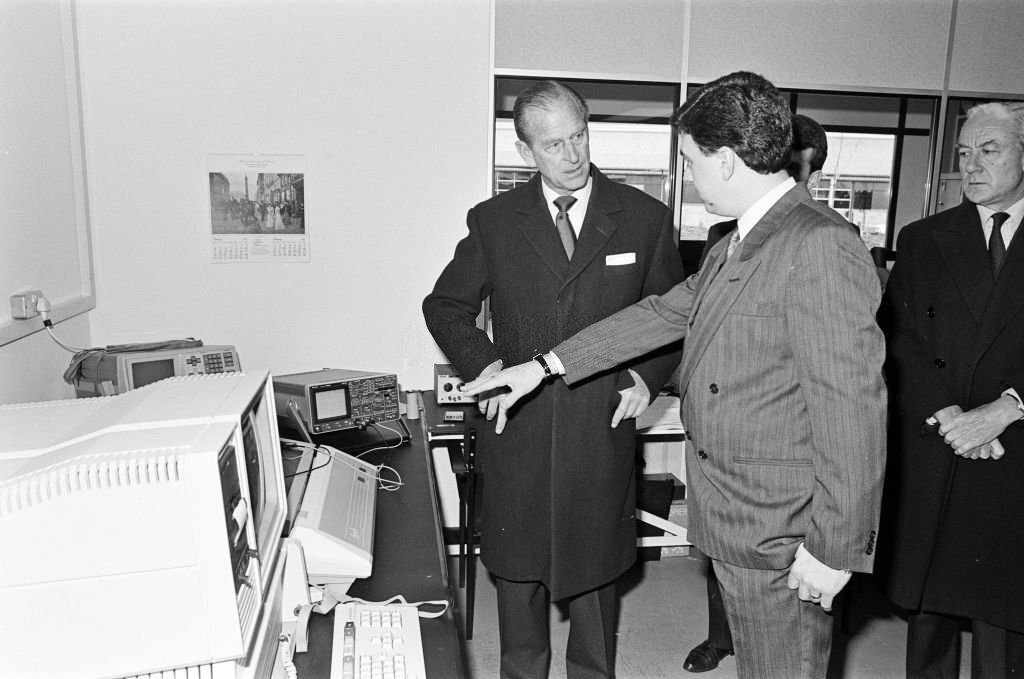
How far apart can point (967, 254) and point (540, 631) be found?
61.7 inches

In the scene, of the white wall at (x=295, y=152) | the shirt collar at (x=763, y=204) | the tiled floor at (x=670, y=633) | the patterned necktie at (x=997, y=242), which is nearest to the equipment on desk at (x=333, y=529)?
the shirt collar at (x=763, y=204)

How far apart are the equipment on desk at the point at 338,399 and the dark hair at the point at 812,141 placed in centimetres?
153

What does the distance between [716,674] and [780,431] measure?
5.38 ft

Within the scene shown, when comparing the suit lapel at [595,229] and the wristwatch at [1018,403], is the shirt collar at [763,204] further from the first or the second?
the wristwatch at [1018,403]

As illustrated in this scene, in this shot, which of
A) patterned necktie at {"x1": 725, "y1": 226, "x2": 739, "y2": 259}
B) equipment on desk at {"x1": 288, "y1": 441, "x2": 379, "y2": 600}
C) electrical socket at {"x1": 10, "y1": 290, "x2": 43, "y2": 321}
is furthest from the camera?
electrical socket at {"x1": 10, "y1": 290, "x2": 43, "y2": 321}

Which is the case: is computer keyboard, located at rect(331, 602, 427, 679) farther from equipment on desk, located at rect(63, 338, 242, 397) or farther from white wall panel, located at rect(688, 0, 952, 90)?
white wall panel, located at rect(688, 0, 952, 90)

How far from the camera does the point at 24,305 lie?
2328 mm

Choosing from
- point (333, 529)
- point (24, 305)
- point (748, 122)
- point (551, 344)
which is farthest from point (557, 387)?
point (24, 305)

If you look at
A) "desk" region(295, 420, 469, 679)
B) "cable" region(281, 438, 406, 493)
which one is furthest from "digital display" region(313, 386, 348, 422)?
"cable" region(281, 438, 406, 493)

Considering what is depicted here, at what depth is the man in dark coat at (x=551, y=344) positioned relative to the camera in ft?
6.27

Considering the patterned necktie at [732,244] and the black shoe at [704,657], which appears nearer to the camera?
the patterned necktie at [732,244]

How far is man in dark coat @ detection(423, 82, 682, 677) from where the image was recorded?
75.2 inches

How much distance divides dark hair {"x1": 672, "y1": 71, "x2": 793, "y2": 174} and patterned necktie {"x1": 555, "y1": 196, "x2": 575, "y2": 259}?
0.61 metres

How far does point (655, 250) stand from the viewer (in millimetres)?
2012
